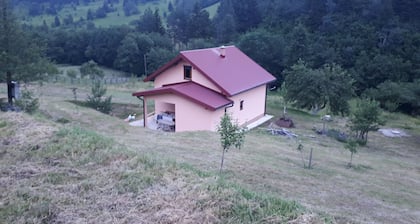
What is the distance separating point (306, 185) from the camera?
978 cm

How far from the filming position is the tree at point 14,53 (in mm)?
18703

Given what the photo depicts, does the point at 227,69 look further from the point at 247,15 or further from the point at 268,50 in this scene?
the point at 247,15

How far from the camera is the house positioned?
784 inches

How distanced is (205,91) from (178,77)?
2356 mm

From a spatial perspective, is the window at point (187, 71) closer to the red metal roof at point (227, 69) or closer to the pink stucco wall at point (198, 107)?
the pink stucco wall at point (198, 107)

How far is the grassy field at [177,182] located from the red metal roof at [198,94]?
4741mm

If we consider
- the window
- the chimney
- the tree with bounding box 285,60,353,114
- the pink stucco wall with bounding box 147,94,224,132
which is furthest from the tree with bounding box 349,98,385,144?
the window

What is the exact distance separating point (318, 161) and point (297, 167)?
6.48 feet

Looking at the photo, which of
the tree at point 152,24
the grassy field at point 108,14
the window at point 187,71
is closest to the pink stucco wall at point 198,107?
the window at point 187,71

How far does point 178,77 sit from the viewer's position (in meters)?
22.3

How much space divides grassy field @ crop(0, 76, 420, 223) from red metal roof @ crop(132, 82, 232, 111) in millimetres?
4741

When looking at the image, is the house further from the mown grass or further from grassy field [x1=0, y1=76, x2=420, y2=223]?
the mown grass

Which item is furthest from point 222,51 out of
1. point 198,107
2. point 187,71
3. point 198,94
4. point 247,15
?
point 247,15

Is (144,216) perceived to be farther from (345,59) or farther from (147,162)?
(345,59)
